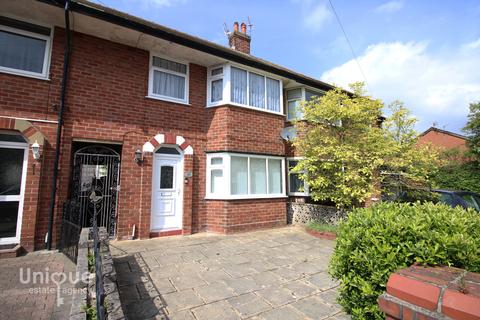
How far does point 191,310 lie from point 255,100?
7.20 m

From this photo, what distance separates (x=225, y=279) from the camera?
4.27m

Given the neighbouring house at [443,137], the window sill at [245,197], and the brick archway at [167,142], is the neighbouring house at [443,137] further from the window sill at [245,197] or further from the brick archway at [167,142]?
the brick archway at [167,142]

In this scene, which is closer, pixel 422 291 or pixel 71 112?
pixel 422 291

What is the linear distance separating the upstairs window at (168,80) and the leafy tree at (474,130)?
18.3 metres

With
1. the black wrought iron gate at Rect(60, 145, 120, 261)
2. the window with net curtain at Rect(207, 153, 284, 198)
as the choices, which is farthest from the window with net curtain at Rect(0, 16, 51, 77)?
the window with net curtain at Rect(207, 153, 284, 198)

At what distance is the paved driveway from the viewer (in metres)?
3.27

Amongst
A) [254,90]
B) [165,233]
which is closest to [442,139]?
[254,90]

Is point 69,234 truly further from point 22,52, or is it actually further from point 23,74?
point 22,52

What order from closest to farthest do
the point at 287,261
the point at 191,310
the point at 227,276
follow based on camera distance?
the point at 191,310 → the point at 227,276 → the point at 287,261

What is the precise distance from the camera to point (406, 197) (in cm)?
967

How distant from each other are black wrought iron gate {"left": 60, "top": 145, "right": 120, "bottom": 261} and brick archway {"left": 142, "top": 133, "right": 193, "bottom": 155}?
86 centimetres

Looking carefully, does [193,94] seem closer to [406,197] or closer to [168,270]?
[168,270]

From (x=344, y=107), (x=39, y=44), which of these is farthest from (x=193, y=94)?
(x=344, y=107)

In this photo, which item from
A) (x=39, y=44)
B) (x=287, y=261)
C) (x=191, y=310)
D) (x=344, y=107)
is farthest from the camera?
(x=344, y=107)
